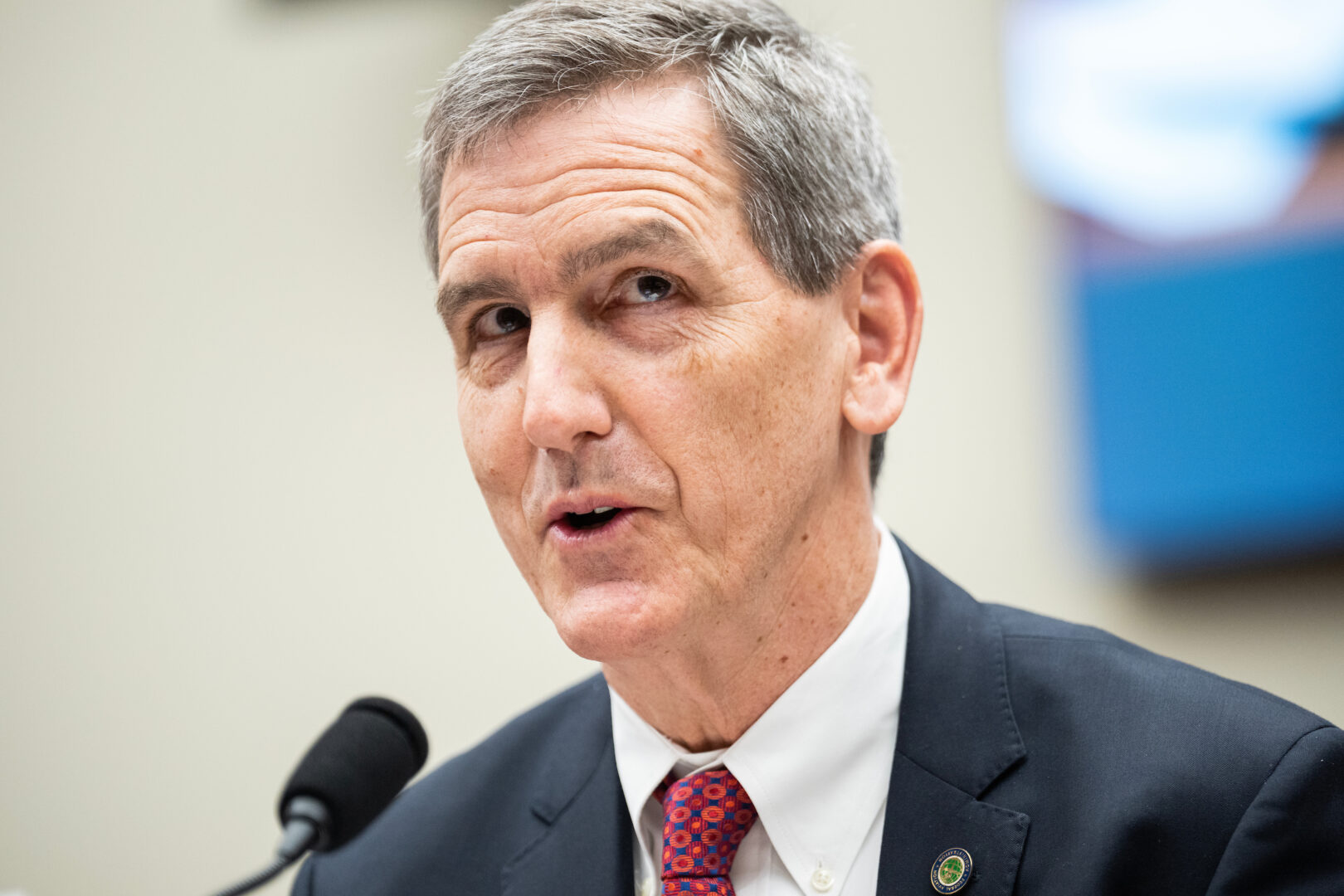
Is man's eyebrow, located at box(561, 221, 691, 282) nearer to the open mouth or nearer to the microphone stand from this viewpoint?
the open mouth

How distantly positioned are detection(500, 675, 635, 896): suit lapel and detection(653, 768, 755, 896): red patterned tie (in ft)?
0.32

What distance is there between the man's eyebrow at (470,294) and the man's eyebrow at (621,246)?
0.10 meters

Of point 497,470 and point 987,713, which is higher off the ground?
point 497,470

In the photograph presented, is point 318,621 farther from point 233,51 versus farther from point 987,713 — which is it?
point 987,713

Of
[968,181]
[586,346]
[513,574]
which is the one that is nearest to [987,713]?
[586,346]

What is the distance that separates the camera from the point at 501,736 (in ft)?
6.58

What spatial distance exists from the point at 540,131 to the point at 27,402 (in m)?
2.52

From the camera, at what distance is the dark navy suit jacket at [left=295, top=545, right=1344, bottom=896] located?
1.41 meters

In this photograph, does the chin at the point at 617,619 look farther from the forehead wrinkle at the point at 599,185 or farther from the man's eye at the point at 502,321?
the forehead wrinkle at the point at 599,185

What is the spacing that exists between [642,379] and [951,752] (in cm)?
61

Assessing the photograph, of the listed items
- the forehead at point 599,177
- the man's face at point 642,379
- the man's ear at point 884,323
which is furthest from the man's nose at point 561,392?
the man's ear at point 884,323

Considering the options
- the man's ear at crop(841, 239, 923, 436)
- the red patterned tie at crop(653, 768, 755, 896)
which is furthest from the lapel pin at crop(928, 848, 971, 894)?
the man's ear at crop(841, 239, 923, 436)

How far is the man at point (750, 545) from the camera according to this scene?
148 cm

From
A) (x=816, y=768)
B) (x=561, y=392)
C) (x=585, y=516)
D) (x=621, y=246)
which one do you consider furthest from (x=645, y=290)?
(x=816, y=768)
